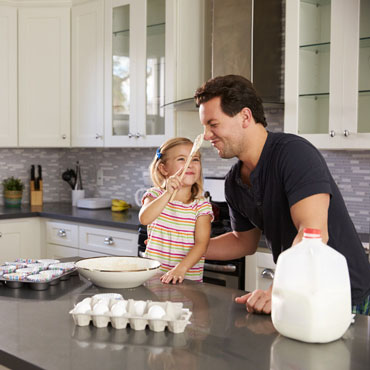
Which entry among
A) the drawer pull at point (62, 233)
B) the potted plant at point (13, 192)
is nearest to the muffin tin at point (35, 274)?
the drawer pull at point (62, 233)

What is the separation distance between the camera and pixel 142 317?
149cm

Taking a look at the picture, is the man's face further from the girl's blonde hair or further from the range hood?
the range hood

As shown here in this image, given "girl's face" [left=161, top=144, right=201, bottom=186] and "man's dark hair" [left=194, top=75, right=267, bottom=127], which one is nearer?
"man's dark hair" [left=194, top=75, right=267, bottom=127]

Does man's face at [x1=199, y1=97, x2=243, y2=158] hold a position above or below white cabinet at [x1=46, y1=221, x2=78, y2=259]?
above

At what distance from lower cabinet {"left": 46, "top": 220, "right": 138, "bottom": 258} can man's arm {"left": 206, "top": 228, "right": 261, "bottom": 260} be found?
5.13ft

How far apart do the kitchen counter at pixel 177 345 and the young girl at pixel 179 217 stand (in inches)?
25.9

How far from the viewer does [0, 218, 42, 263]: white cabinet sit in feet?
14.0

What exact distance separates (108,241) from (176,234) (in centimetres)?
151

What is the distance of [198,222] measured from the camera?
2471 mm

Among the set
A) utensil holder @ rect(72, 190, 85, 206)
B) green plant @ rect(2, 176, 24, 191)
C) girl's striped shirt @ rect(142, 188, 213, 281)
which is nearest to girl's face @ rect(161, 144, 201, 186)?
girl's striped shirt @ rect(142, 188, 213, 281)

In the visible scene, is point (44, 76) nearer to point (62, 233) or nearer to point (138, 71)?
point (138, 71)

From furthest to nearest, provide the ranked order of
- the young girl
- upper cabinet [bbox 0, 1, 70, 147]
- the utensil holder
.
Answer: the utensil holder, upper cabinet [bbox 0, 1, 70, 147], the young girl

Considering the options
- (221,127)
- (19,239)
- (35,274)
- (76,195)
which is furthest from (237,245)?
(76,195)

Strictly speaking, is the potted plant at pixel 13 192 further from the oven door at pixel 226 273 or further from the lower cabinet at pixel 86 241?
the oven door at pixel 226 273
